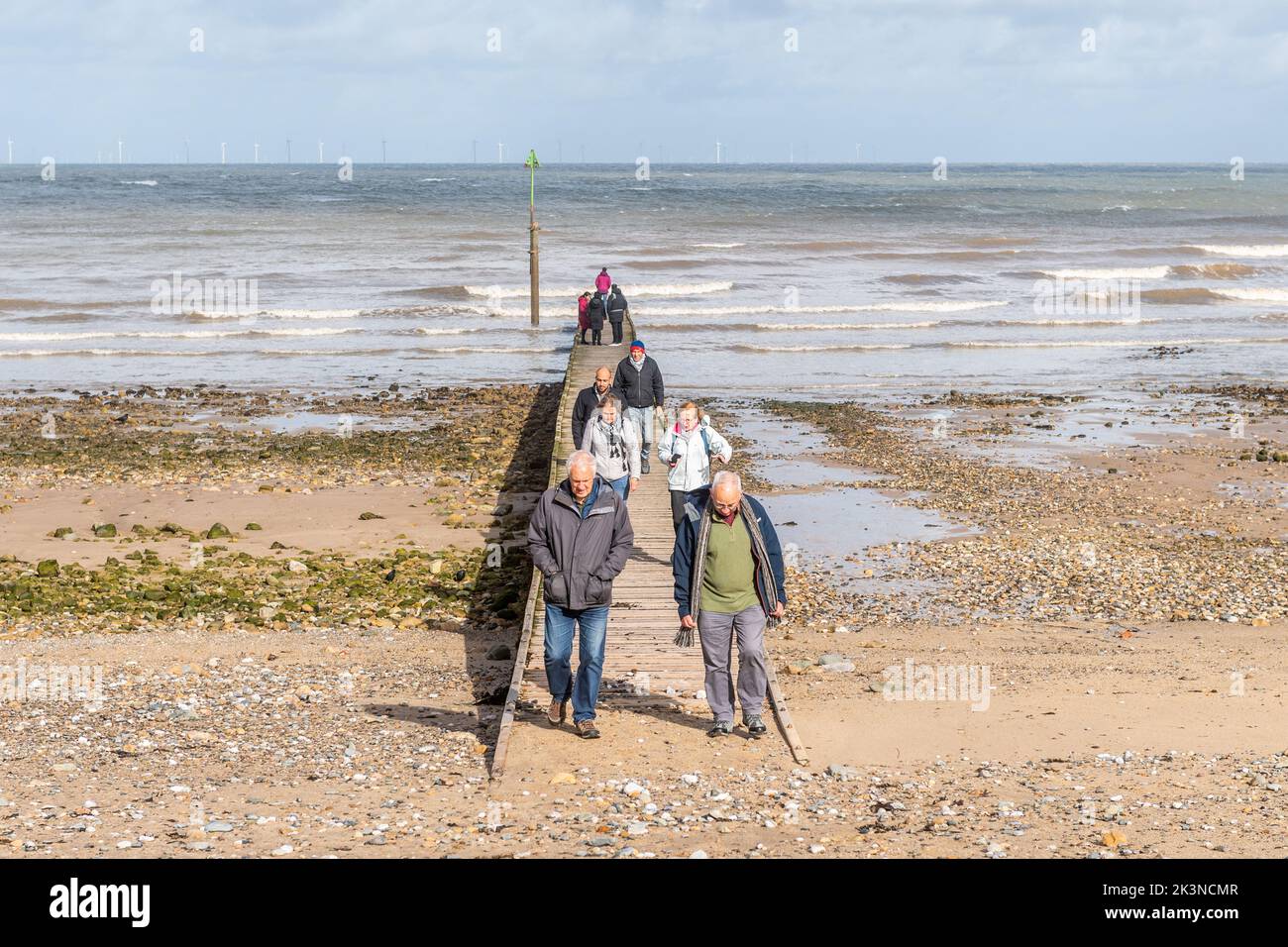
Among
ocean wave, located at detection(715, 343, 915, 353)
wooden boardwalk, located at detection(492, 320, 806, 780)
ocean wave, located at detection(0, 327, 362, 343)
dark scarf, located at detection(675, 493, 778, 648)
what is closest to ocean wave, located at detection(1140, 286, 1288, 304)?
ocean wave, located at detection(715, 343, 915, 353)

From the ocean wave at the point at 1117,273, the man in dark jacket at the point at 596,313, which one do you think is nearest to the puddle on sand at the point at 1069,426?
the man in dark jacket at the point at 596,313

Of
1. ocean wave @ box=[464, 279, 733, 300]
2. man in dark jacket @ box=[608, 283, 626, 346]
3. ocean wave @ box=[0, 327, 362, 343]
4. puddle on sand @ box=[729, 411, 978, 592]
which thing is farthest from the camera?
ocean wave @ box=[464, 279, 733, 300]

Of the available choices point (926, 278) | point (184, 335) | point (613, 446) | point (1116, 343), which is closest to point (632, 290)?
point (926, 278)

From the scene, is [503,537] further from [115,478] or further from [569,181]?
[569,181]

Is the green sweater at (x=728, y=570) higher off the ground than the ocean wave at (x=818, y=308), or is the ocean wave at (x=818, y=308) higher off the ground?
the ocean wave at (x=818, y=308)

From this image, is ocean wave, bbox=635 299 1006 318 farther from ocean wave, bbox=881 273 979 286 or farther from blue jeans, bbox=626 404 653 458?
blue jeans, bbox=626 404 653 458

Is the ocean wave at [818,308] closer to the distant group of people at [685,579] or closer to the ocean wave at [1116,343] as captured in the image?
the ocean wave at [1116,343]

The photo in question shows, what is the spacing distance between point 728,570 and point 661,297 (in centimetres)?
3571

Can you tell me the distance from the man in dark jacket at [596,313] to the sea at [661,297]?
1.05 m

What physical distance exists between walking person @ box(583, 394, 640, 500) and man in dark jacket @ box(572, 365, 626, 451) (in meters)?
0.42

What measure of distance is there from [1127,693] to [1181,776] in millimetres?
1937

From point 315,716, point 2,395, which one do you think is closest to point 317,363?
point 2,395

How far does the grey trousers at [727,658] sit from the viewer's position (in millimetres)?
8500

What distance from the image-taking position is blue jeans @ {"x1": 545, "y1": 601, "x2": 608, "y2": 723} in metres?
8.48
